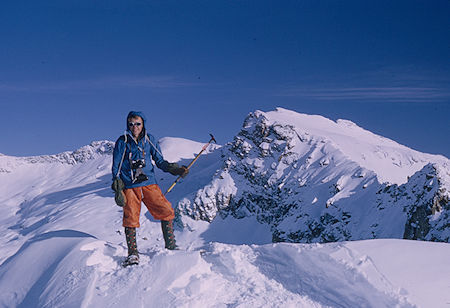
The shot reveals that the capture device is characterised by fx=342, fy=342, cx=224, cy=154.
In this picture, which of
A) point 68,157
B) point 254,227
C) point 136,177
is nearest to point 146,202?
point 136,177

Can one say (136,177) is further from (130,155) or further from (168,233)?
(168,233)

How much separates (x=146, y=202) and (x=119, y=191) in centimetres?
61

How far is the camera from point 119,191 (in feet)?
17.4

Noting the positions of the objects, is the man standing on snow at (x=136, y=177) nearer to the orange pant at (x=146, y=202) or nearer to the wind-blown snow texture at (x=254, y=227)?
the orange pant at (x=146, y=202)

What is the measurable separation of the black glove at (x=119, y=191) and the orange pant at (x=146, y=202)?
0.14m

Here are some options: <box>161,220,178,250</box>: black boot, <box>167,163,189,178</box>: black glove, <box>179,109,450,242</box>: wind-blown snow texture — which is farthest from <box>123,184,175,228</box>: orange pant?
<box>179,109,450,242</box>: wind-blown snow texture

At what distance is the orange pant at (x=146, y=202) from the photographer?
5.46m

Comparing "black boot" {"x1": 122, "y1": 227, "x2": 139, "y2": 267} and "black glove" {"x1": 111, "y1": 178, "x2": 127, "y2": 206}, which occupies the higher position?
"black glove" {"x1": 111, "y1": 178, "x2": 127, "y2": 206}

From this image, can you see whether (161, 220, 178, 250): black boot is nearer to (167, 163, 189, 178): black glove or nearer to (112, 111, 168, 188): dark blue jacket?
(112, 111, 168, 188): dark blue jacket

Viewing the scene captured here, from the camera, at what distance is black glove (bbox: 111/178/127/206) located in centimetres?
529

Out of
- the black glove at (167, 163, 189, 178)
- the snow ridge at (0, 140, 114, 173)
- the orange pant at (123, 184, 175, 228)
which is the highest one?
the black glove at (167, 163, 189, 178)

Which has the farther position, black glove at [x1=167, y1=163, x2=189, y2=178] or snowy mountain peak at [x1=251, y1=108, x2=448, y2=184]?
snowy mountain peak at [x1=251, y1=108, x2=448, y2=184]

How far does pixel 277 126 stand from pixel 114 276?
74886mm

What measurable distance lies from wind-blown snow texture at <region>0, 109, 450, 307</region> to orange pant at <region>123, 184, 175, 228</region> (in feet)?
1.66
